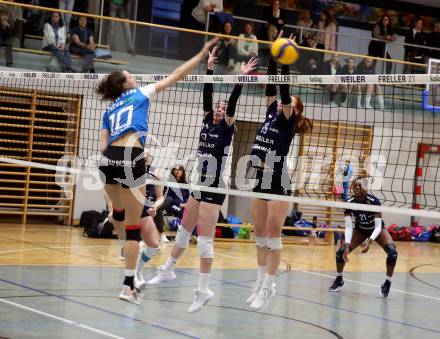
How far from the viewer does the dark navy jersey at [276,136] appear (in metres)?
8.33

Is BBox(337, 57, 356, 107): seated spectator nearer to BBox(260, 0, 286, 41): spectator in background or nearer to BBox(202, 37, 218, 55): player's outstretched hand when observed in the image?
BBox(260, 0, 286, 41): spectator in background

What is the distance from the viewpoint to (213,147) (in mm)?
8828

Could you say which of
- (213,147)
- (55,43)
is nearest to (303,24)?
(55,43)

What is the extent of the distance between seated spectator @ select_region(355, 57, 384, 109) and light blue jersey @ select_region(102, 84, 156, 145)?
12.1 m

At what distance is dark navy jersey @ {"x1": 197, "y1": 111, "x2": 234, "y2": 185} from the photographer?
28.9 feet

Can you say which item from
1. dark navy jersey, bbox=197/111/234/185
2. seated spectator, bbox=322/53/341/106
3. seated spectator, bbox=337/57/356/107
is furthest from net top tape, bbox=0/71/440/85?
seated spectator, bbox=337/57/356/107

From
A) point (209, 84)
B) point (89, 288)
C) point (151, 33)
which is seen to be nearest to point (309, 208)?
point (151, 33)

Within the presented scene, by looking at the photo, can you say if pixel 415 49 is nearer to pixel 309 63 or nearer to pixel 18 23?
pixel 309 63

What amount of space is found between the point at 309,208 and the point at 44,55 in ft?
29.1

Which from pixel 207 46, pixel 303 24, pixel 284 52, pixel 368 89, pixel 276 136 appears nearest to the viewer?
pixel 207 46

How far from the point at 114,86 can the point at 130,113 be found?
417mm

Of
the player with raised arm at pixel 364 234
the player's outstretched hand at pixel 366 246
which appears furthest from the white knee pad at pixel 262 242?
the player with raised arm at pixel 364 234

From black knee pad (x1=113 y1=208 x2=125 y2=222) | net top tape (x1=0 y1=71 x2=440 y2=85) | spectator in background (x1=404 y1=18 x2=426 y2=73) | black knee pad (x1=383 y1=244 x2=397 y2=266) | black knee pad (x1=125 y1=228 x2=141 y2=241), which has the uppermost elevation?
spectator in background (x1=404 y1=18 x2=426 y2=73)

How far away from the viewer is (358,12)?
27.2 metres
